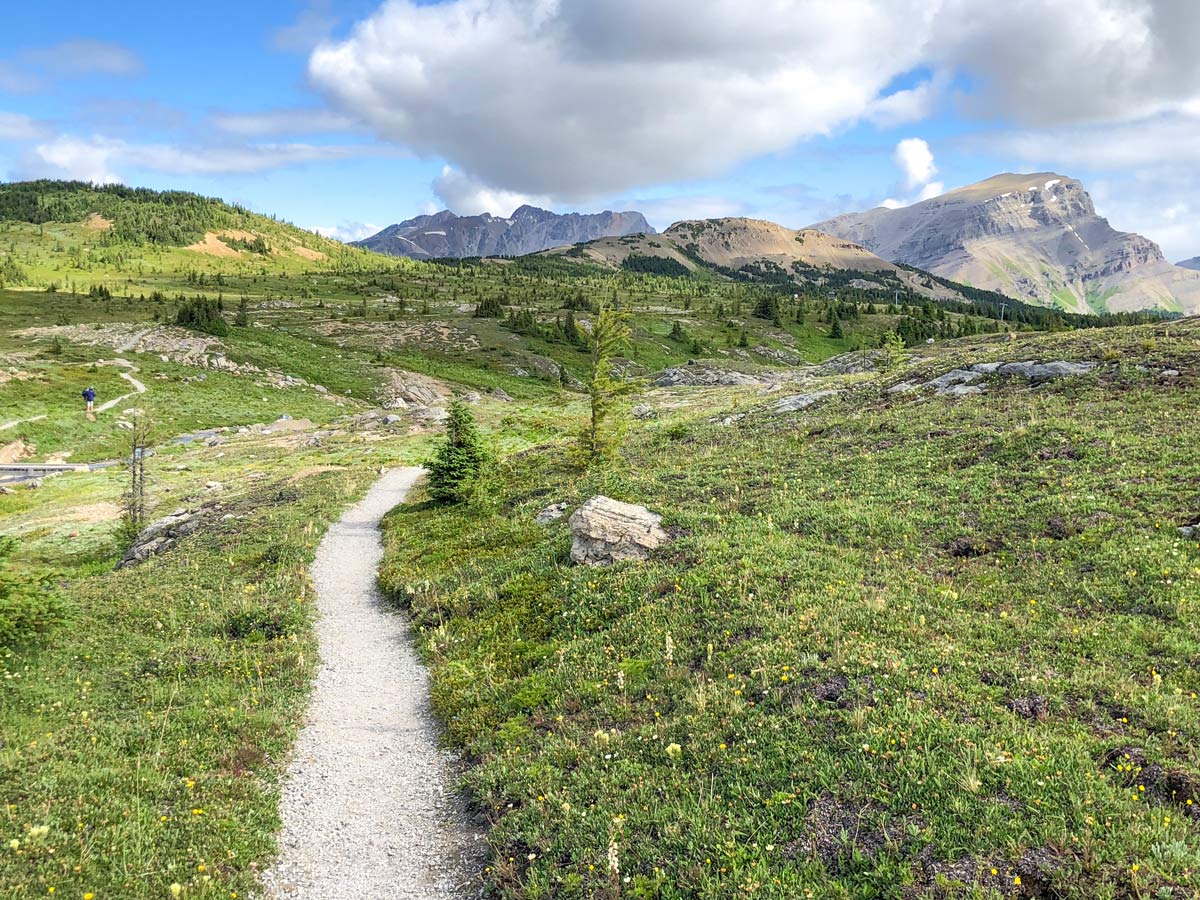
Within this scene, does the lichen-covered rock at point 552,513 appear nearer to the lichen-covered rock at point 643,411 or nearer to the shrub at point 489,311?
the lichen-covered rock at point 643,411

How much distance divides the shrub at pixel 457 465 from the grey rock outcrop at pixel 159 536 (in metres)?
11.8

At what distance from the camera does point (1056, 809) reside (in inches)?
294

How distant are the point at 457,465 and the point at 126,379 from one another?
69.4m

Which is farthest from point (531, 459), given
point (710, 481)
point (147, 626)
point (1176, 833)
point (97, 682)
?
point (1176, 833)

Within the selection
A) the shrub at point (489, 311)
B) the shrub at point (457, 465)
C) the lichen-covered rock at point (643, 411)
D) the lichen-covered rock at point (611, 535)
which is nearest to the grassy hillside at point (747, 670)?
the lichen-covered rock at point (611, 535)

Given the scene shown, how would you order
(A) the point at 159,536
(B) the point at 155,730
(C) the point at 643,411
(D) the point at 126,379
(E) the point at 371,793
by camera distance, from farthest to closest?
(D) the point at 126,379 → (C) the point at 643,411 → (A) the point at 159,536 → (B) the point at 155,730 → (E) the point at 371,793

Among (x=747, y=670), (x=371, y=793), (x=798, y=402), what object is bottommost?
(x=371, y=793)

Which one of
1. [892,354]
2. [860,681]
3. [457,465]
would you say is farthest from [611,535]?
[892,354]

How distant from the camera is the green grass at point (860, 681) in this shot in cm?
746

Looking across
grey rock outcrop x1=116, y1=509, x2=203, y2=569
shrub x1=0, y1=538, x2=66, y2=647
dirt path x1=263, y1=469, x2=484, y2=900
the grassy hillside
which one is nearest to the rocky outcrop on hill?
the grassy hillside

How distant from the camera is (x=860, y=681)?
413 inches

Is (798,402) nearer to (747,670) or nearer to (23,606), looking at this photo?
(747,670)

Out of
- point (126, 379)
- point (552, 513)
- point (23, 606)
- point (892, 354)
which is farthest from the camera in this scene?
point (126, 379)

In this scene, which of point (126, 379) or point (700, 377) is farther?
point (700, 377)
